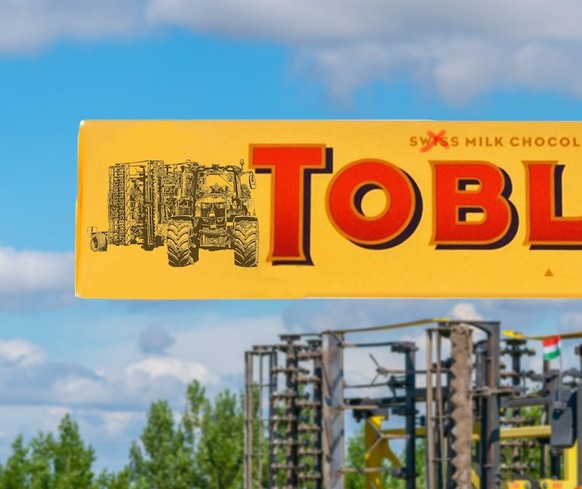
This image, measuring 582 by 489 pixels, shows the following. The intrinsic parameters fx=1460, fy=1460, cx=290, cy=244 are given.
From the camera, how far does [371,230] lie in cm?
1647

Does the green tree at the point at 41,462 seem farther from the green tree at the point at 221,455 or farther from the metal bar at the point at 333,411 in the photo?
the metal bar at the point at 333,411

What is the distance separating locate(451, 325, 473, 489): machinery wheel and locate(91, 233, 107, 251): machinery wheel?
9.11m

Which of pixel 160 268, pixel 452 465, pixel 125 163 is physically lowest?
pixel 452 465

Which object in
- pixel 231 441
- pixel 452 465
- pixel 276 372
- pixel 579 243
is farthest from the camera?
pixel 231 441

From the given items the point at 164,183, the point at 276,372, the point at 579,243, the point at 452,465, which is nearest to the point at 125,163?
the point at 164,183

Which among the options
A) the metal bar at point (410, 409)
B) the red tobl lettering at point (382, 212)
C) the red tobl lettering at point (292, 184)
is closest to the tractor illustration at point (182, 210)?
the red tobl lettering at point (292, 184)

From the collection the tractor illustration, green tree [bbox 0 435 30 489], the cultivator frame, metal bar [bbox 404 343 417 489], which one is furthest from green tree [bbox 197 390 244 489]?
the tractor illustration

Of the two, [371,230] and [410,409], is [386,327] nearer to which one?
[410,409]

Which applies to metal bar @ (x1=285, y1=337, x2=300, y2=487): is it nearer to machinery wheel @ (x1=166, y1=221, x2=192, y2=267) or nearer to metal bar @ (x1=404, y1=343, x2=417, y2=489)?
metal bar @ (x1=404, y1=343, x2=417, y2=489)


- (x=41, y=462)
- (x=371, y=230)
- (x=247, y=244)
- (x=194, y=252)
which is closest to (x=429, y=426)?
(x=371, y=230)

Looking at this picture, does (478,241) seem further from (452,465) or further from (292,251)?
(452,465)

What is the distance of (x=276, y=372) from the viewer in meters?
36.2

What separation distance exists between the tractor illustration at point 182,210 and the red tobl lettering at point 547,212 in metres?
3.11

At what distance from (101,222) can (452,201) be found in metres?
3.96
